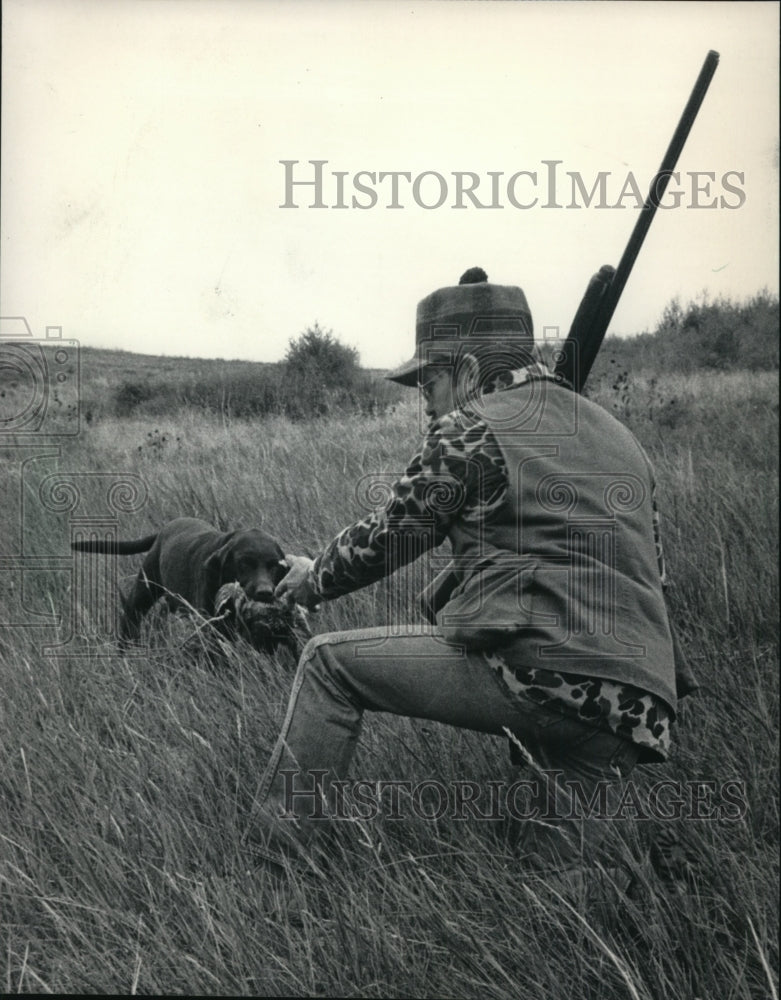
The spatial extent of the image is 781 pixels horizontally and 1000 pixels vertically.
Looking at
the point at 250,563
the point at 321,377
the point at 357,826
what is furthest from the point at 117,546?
the point at 357,826

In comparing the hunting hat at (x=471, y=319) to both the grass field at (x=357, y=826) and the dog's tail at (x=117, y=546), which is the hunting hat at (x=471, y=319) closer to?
the grass field at (x=357, y=826)

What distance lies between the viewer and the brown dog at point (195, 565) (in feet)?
11.9

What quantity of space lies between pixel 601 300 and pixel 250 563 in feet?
5.70

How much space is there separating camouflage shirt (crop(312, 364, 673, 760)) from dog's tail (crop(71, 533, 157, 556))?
194cm

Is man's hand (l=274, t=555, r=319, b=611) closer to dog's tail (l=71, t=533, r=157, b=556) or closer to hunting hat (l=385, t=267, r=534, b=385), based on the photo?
hunting hat (l=385, t=267, r=534, b=385)

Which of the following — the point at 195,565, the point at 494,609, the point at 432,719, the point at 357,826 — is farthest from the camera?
the point at 195,565

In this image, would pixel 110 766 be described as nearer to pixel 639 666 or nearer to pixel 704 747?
pixel 639 666

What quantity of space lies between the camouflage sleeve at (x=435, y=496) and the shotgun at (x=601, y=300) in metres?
0.73

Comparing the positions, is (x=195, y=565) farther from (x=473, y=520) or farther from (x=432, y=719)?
(x=473, y=520)

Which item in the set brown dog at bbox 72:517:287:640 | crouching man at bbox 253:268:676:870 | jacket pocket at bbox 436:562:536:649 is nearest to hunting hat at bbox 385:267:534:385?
crouching man at bbox 253:268:676:870

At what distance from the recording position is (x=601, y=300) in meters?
2.87

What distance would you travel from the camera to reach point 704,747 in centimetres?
278

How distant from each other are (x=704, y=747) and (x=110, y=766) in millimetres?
1879

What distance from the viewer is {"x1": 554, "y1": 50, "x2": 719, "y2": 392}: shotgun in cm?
283
